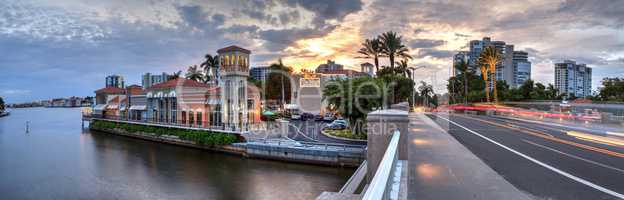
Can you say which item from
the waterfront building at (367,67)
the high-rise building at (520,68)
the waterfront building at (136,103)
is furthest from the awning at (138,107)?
the high-rise building at (520,68)

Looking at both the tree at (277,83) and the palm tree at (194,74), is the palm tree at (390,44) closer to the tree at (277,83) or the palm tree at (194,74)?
the tree at (277,83)

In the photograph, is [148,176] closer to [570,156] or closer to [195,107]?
[195,107]

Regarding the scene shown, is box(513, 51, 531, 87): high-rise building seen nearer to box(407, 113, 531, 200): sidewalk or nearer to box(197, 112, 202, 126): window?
box(197, 112, 202, 126): window

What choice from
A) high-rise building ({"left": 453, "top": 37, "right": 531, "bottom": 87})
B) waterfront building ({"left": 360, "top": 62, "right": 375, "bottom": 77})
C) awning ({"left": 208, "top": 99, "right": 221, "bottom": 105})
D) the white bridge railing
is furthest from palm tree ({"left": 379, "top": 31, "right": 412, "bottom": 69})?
high-rise building ({"left": 453, "top": 37, "right": 531, "bottom": 87})

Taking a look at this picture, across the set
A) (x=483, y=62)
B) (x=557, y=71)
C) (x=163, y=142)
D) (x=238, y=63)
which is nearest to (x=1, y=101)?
(x=163, y=142)

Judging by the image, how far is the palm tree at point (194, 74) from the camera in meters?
81.0

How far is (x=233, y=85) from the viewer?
38812 mm

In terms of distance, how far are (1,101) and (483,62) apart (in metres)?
213

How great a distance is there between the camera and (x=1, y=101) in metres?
160

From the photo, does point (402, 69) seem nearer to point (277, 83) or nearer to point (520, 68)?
point (277, 83)

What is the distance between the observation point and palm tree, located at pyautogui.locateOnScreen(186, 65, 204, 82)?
8100 centimetres

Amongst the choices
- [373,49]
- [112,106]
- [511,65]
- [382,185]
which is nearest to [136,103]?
[112,106]

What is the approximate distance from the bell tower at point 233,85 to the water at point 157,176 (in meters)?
5.71

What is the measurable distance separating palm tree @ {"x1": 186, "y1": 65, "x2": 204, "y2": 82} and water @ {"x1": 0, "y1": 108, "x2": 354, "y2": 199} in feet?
143
